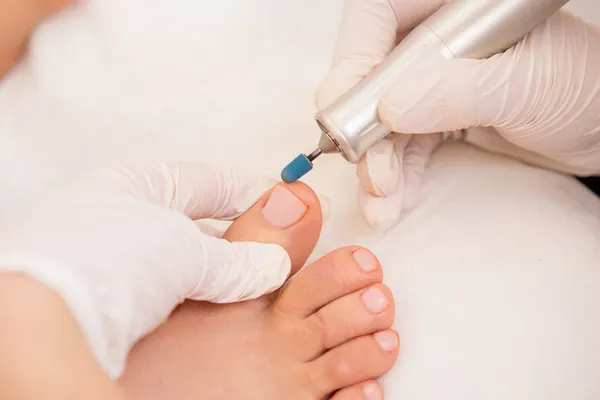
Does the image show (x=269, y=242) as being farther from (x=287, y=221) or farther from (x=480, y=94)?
(x=480, y=94)

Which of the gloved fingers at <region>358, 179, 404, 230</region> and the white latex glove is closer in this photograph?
the white latex glove

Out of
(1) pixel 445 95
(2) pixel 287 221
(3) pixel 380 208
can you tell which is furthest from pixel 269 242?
(1) pixel 445 95

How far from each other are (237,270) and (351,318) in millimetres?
131

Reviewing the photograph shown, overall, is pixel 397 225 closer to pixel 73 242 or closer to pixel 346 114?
pixel 346 114

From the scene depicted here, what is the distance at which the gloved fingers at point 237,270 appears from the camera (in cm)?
57

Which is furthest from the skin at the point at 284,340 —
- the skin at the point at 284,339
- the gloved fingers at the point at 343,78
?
the gloved fingers at the point at 343,78

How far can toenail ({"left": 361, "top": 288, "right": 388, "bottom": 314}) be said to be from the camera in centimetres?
62

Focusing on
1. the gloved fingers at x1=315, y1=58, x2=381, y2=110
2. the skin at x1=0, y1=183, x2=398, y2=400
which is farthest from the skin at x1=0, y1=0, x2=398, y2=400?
Result: the gloved fingers at x1=315, y1=58, x2=381, y2=110

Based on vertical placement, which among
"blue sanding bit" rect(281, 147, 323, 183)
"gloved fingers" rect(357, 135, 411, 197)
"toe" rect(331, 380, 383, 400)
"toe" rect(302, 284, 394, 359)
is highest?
"blue sanding bit" rect(281, 147, 323, 183)

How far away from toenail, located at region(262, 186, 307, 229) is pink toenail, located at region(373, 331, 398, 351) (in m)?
0.15

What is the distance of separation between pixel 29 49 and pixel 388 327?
2.27ft

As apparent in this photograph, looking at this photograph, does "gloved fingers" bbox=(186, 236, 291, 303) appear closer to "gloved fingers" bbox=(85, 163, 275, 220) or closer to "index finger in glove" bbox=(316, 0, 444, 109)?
"gloved fingers" bbox=(85, 163, 275, 220)

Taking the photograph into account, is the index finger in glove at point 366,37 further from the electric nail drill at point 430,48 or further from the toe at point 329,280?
the toe at point 329,280

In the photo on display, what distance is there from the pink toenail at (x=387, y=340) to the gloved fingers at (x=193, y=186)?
212mm
